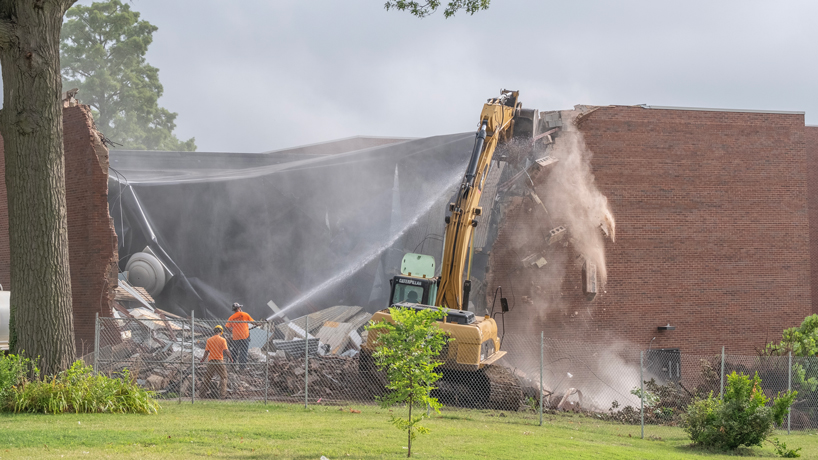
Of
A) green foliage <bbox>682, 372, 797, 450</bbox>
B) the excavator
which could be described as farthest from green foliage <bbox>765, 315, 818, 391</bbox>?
the excavator

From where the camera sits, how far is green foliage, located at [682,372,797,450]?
34.4 ft

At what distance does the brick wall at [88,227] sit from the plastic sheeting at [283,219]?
2.80m

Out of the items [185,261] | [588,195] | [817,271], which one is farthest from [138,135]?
[817,271]

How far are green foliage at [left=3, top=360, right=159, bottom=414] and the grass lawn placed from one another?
34cm

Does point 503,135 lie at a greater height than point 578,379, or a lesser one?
greater

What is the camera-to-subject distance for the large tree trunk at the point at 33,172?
10477mm

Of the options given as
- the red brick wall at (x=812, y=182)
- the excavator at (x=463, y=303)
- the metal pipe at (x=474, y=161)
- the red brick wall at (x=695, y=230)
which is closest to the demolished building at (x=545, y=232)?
the red brick wall at (x=695, y=230)

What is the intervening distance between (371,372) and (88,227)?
817 cm

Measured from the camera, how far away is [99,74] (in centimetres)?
4534

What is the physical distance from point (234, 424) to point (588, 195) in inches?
483

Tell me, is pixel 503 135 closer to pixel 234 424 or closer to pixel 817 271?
pixel 234 424

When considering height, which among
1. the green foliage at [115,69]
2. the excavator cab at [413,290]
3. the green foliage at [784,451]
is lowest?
the green foliage at [784,451]

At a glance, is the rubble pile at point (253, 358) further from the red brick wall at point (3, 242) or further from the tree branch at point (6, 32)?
the tree branch at point (6, 32)

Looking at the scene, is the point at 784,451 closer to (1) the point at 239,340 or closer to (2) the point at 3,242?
(1) the point at 239,340
